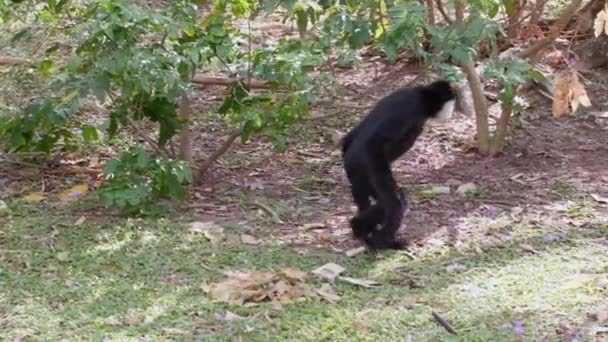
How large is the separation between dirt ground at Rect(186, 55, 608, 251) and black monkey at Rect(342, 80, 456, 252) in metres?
0.21

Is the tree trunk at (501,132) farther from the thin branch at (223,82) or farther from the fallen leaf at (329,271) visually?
the fallen leaf at (329,271)

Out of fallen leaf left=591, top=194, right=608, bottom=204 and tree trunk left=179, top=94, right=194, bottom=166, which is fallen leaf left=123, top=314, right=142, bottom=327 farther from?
fallen leaf left=591, top=194, right=608, bottom=204

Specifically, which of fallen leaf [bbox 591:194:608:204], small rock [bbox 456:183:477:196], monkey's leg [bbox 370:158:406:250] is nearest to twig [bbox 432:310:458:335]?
monkey's leg [bbox 370:158:406:250]

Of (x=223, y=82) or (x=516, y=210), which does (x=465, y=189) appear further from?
(x=223, y=82)

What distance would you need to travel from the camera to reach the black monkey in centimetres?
511

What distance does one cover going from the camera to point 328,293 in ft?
14.9

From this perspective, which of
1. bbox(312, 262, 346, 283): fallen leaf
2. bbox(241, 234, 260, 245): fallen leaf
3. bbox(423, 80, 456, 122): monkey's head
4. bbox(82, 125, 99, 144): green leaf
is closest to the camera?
bbox(312, 262, 346, 283): fallen leaf

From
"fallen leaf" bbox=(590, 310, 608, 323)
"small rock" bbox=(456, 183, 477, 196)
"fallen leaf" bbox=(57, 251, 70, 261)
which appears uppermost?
"small rock" bbox=(456, 183, 477, 196)

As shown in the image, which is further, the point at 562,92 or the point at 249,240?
the point at 562,92

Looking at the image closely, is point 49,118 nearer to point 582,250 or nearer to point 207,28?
point 207,28

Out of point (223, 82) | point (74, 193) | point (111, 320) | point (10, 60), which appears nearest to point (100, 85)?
point (74, 193)

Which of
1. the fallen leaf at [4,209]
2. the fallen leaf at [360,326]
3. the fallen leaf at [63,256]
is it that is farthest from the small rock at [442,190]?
the fallen leaf at [4,209]

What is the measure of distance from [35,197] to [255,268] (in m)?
1.76

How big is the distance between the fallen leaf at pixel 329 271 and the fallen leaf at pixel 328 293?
0.08m
